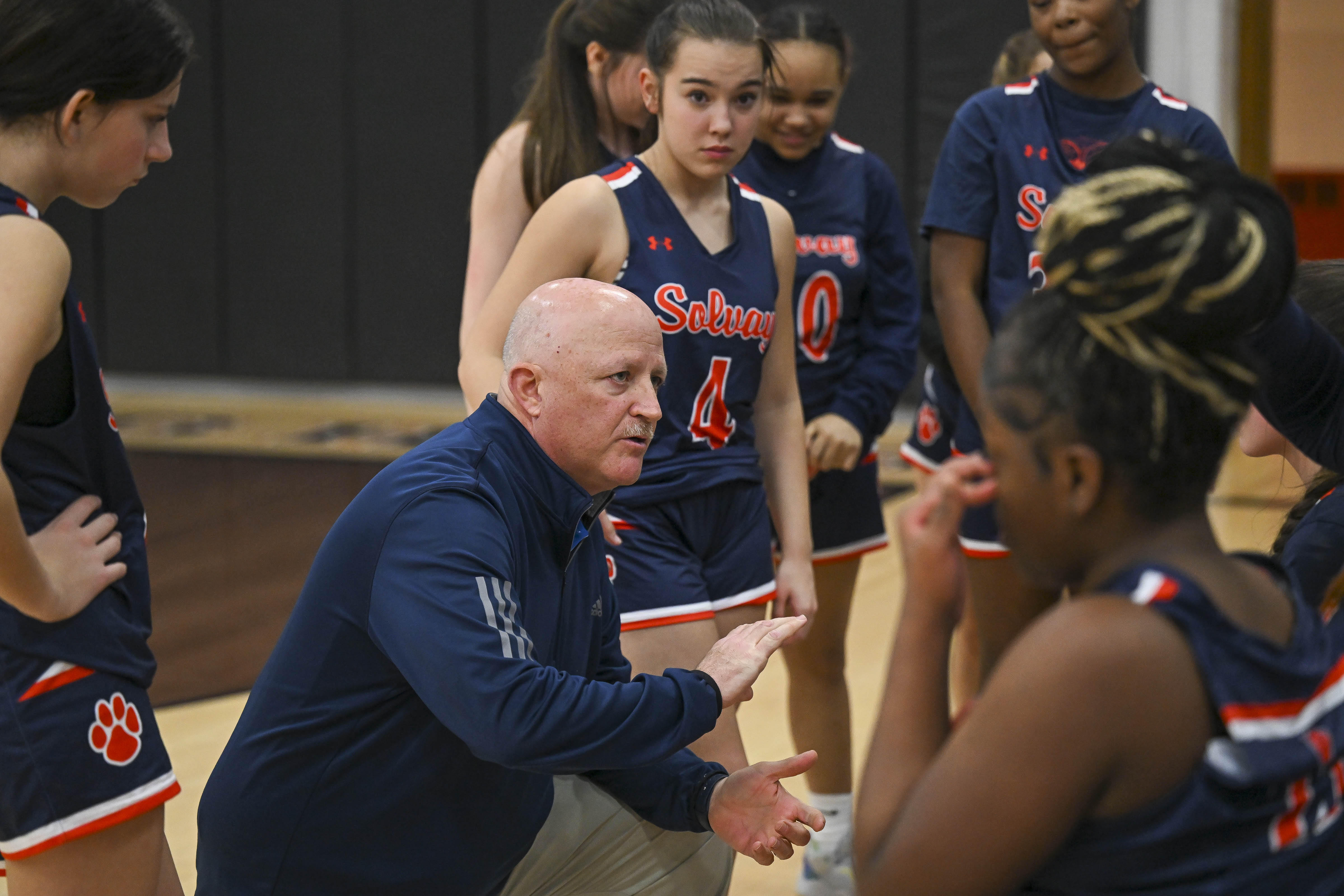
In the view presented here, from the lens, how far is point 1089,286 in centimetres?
113

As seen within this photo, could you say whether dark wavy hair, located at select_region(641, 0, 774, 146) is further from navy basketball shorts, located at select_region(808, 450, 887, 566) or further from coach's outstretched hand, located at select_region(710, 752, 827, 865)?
coach's outstretched hand, located at select_region(710, 752, 827, 865)

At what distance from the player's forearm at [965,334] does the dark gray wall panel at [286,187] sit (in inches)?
248

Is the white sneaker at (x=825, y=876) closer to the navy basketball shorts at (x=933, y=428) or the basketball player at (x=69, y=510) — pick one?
the navy basketball shorts at (x=933, y=428)

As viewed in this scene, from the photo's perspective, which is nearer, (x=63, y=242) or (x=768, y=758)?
(x=63, y=242)

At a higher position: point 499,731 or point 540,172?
point 540,172

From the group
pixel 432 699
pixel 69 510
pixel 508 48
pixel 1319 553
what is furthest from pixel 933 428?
pixel 508 48

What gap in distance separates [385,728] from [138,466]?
18.8ft

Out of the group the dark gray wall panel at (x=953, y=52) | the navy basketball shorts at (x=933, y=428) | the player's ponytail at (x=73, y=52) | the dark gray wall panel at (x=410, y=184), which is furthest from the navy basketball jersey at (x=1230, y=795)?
the dark gray wall panel at (x=410, y=184)

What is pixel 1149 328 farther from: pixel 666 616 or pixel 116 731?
pixel 666 616

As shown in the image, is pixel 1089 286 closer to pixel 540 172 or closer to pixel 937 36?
pixel 540 172

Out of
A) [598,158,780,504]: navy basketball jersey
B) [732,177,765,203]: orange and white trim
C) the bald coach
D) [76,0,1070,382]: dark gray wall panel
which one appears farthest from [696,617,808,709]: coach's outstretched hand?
[76,0,1070,382]: dark gray wall panel

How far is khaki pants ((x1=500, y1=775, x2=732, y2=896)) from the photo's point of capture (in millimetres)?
1990

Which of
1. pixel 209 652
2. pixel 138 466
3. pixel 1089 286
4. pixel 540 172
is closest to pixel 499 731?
pixel 1089 286

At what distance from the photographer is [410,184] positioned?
856 centimetres
